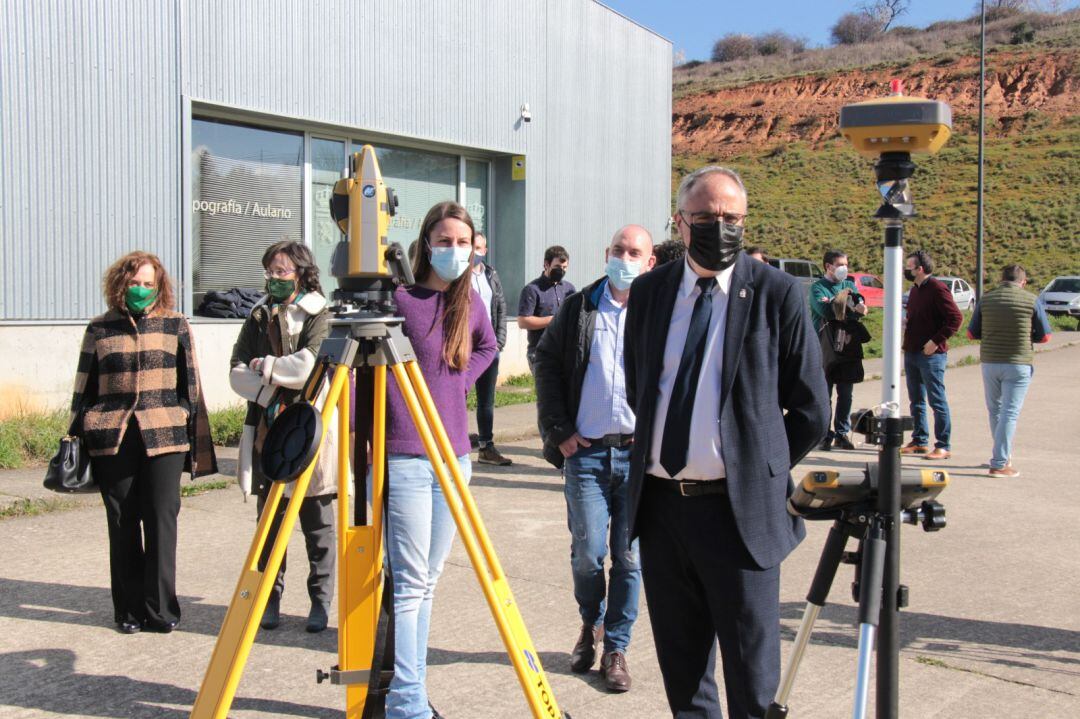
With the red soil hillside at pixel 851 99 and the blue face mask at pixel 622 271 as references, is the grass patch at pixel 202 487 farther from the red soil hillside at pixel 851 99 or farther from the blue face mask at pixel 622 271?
the red soil hillside at pixel 851 99

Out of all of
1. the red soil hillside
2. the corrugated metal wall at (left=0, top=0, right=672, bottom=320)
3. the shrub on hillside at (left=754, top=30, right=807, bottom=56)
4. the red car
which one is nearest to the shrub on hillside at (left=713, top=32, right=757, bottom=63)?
the shrub on hillside at (left=754, top=30, right=807, bottom=56)

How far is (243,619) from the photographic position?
2924mm

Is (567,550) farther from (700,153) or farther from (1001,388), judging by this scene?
(700,153)

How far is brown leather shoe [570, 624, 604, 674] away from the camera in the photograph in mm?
4641

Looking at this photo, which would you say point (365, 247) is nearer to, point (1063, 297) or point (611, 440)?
point (611, 440)

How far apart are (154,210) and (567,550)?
6.53 m

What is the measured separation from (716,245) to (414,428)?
4.54 ft

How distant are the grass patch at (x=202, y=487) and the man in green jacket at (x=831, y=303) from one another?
6016 millimetres

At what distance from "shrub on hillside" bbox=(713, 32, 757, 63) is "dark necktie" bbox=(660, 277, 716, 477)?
107 m

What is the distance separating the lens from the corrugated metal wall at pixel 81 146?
972cm

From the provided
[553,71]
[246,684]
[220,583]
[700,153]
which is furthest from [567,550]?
[700,153]

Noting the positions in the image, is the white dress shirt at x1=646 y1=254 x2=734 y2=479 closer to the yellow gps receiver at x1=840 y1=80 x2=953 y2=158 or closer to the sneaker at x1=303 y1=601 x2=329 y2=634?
the yellow gps receiver at x1=840 y1=80 x2=953 y2=158

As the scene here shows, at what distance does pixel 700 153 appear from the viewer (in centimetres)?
7138

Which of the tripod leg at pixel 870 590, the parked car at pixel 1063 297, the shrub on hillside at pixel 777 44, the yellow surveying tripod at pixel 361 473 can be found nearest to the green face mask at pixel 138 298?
the yellow surveying tripod at pixel 361 473
